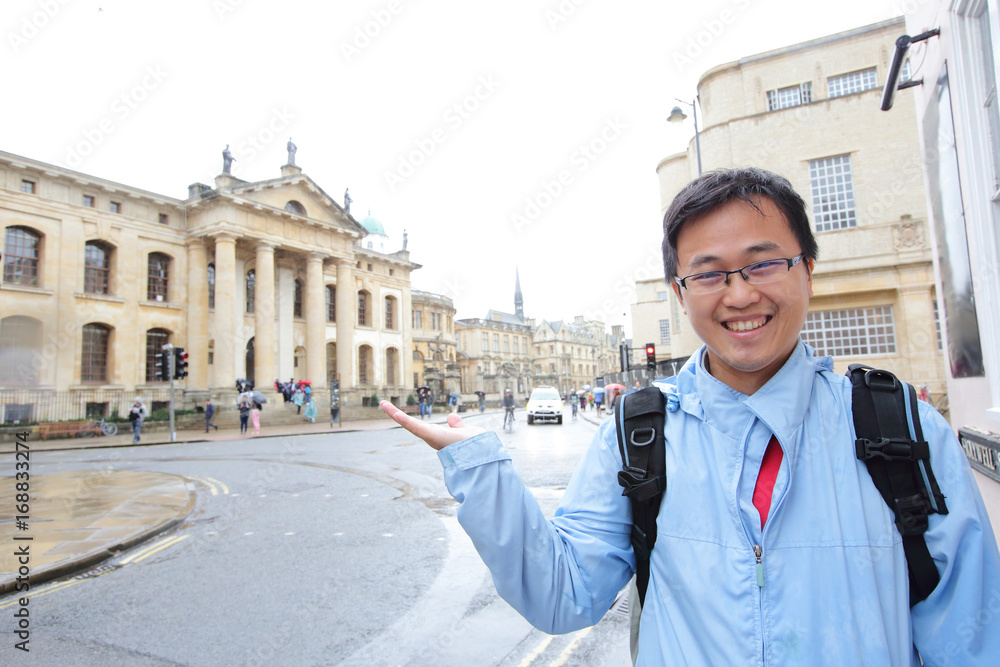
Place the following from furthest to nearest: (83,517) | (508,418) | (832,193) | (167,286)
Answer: (167,286)
(508,418)
(832,193)
(83,517)

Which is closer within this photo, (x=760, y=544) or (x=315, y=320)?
(x=760, y=544)

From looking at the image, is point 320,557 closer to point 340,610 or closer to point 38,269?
point 340,610

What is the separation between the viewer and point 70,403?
24.6 m

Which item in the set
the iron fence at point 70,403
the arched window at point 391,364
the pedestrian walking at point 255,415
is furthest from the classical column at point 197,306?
the arched window at point 391,364

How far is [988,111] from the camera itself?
320 cm

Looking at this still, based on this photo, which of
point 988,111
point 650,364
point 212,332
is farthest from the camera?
point 212,332

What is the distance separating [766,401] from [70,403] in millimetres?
30904

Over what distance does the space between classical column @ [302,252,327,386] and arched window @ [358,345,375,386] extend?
692 centimetres

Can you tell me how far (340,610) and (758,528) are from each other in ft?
12.4

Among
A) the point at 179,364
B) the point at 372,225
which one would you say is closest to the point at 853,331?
the point at 179,364

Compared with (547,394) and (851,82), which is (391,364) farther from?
(851,82)

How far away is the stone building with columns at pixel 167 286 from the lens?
24.2m

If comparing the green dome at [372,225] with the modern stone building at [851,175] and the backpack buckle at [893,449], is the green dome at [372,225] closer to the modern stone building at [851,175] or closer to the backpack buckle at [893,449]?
the modern stone building at [851,175]

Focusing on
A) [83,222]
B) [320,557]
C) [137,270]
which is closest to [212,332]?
[137,270]
